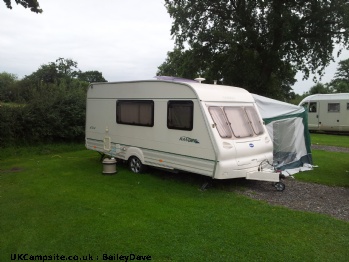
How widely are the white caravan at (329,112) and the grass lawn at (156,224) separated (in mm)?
16494

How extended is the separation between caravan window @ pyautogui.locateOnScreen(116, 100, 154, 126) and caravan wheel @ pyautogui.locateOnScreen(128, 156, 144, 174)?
1.05 metres

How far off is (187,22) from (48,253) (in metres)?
20.1

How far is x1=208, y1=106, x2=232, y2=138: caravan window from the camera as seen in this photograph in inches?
290

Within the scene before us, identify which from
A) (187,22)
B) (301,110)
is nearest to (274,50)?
(187,22)

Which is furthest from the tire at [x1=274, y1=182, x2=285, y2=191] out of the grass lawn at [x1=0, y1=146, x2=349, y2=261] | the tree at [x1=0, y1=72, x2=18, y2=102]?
the tree at [x1=0, y1=72, x2=18, y2=102]

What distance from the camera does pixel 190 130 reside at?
25.1 ft

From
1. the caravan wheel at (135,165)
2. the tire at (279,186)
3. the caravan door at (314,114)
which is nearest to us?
the tire at (279,186)

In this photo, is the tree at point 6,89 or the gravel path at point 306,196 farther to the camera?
the tree at point 6,89

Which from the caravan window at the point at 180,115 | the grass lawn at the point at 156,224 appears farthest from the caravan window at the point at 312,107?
the caravan window at the point at 180,115

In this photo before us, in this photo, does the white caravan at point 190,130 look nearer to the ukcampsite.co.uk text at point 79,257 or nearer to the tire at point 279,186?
the tire at point 279,186

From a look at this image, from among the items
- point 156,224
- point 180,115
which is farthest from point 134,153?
point 156,224

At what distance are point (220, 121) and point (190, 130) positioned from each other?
2.43 ft

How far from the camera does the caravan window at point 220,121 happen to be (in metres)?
7.37

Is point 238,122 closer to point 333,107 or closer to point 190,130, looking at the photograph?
point 190,130
